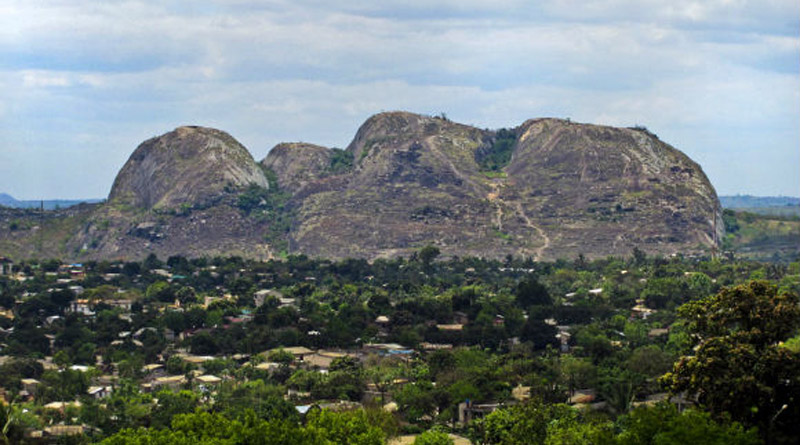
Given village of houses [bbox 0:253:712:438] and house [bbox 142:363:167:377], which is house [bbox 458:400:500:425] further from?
house [bbox 142:363:167:377]

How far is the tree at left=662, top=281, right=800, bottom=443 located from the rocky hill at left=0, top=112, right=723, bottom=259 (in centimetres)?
12089

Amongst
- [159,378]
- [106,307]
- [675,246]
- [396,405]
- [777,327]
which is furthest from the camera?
[675,246]

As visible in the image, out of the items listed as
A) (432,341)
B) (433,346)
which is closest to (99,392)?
(433,346)

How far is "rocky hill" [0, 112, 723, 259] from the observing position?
567 ft

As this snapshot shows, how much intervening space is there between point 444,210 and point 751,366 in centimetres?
13840

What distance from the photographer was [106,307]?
11631 cm

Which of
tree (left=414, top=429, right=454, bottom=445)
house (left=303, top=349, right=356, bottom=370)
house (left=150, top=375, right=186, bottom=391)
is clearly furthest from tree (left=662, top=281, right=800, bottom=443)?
house (left=303, top=349, right=356, bottom=370)

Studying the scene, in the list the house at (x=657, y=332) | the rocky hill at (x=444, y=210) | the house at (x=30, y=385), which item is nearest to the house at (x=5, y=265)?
the rocky hill at (x=444, y=210)

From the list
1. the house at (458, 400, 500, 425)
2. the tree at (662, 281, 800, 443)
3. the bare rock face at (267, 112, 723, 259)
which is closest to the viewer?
the tree at (662, 281, 800, 443)

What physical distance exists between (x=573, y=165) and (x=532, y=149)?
11.9 meters

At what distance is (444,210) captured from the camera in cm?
18100

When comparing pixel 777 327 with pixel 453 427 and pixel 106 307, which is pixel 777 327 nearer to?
pixel 453 427

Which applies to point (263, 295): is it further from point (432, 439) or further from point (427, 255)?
point (432, 439)

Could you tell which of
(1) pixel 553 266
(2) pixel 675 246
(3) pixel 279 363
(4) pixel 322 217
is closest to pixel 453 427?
(3) pixel 279 363
